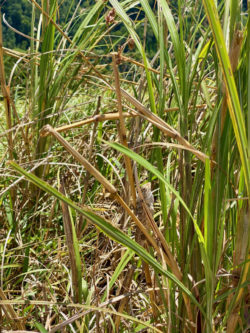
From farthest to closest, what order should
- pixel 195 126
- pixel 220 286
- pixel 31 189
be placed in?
pixel 31 189 < pixel 195 126 < pixel 220 286

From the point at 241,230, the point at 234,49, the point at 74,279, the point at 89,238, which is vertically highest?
the point at 234,49

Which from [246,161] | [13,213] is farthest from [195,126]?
[13,213]

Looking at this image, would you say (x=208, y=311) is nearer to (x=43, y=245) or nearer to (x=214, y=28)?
(x=214, y=28)

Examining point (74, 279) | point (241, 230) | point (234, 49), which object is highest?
point (234, 49)

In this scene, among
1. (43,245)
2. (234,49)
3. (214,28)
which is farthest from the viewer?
(43,245)

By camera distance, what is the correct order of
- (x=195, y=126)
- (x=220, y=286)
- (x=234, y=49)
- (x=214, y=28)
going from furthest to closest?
(x=195, y=126)
(x=220, y=286)
(x=234, y=49)
(x=214, y=28)

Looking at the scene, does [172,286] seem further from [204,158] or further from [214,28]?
[214,28]

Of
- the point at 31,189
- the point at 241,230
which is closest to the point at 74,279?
the point at 241,230

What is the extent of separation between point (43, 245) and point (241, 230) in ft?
2.06

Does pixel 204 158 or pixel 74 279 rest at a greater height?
pixel 204 158

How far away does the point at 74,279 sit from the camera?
850 mm

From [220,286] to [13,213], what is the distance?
25.3 inches

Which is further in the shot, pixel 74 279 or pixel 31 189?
pixel 31 189

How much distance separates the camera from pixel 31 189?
1350mm
